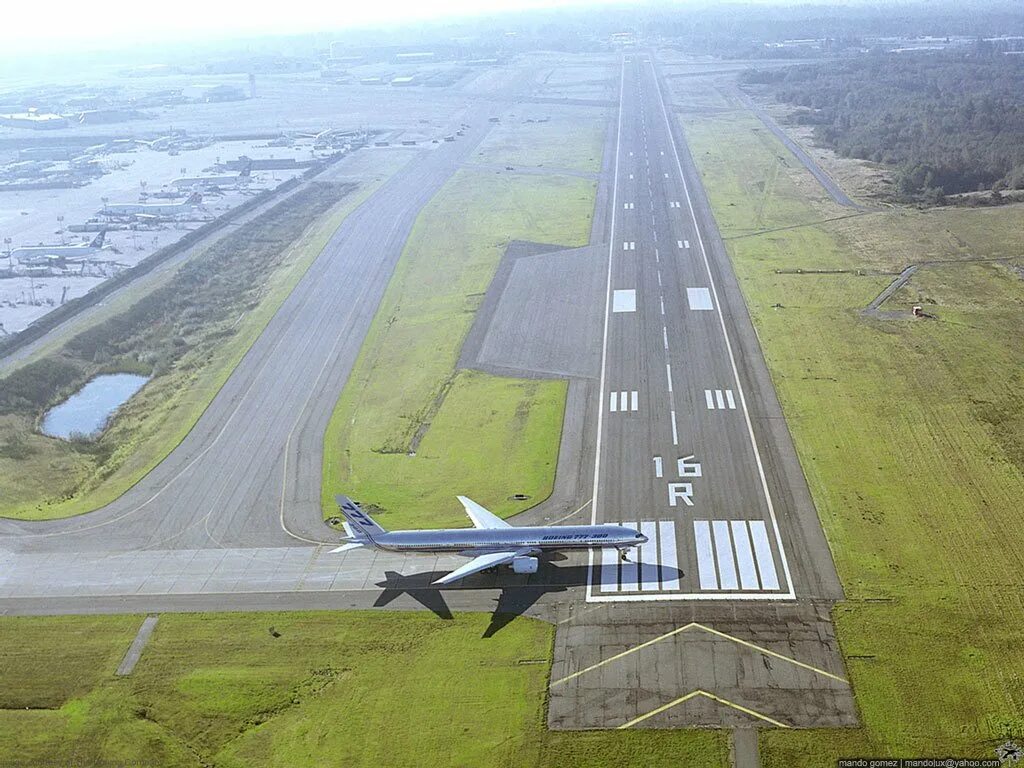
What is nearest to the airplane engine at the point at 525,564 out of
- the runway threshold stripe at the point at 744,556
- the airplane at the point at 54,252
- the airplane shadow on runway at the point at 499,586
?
the airplane shadow on runway at the point at 499,586

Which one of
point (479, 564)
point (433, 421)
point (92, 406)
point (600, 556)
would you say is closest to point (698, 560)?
point (600, 556)

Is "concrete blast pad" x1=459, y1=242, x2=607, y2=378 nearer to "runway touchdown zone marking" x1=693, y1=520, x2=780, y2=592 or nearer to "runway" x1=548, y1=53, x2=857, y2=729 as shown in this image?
"runway" x1=548, y1=53, x2=857, y2=729

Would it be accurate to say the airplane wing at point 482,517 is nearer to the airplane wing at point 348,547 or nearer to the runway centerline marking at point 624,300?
the airplane wing at point 348,547

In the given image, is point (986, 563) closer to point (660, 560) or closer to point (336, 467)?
point (660, 560)

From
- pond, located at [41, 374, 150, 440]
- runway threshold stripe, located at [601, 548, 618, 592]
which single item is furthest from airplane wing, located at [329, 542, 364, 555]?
pond, located at [41, 374, 150, 440]

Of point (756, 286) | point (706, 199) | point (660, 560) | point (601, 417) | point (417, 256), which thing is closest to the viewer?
point (660, 560)

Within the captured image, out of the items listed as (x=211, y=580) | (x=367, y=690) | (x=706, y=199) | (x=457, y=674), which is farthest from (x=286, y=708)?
(x=706, y=199)
